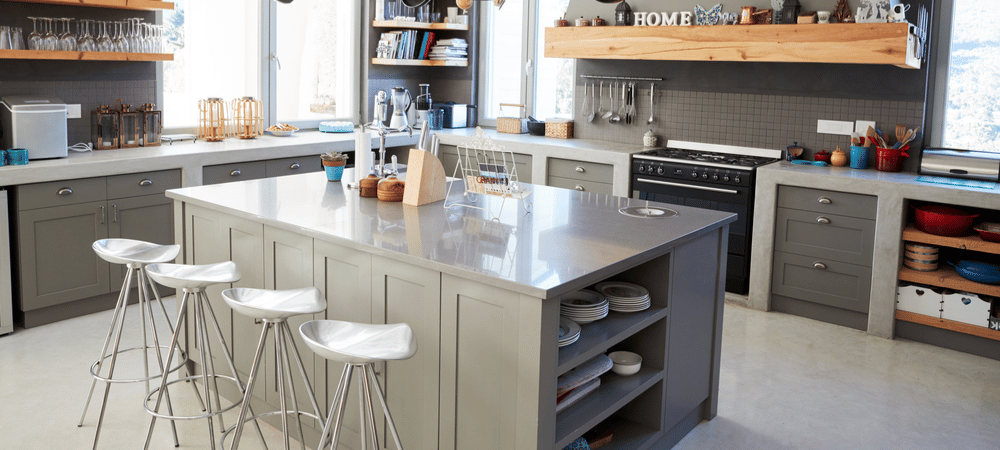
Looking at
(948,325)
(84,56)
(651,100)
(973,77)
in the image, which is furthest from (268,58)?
(948,325)

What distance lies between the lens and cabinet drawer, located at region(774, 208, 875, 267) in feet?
15.6

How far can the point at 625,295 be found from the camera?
120 inches

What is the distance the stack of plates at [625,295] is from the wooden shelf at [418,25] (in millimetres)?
4326

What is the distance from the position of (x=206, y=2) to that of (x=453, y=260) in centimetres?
414

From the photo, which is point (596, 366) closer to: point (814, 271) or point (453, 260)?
point (453, 260)

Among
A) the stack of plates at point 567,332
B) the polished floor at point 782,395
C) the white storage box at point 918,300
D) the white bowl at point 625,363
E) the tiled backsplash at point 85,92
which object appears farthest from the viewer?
the tiled backsplash at point 85,92

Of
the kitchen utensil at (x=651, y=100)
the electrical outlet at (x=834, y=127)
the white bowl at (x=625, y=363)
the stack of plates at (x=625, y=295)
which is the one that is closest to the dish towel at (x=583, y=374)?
the white bowl at (x=625, y=363)

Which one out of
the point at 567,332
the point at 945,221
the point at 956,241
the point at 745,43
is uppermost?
the point at 745,43

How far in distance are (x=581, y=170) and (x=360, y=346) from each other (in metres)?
3.79

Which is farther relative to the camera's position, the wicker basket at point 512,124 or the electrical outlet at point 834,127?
the wicker basket at point 512,124

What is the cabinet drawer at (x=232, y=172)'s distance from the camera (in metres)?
5.24

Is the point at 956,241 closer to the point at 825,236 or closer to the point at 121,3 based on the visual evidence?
the point at 825,236

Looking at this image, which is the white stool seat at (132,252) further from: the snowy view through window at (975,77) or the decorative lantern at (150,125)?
Answer: the snowy view through window at (975,77)

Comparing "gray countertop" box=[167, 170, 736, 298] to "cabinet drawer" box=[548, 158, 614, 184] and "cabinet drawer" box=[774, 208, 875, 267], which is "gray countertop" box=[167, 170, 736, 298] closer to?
"cabinet drawer" box=[774, 208, 875, 267]
